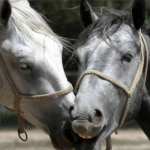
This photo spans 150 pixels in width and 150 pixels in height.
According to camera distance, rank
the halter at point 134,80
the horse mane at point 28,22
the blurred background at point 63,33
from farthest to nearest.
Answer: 1. the blurred background at point 63,33
2. the horse mane at point 28,22
3. the halter at point 134,80

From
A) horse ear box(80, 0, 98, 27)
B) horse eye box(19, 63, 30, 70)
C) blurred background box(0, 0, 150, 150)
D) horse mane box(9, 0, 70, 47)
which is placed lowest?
blurred background box(0, 0, 150, 150)

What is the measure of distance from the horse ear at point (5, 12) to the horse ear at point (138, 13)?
108 cm

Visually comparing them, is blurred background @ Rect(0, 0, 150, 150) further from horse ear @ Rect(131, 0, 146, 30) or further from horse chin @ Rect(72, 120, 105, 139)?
horse chin @ Rect(72, 120, 105, 139)

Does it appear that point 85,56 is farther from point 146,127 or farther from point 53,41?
point 146,127

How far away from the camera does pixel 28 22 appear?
3.28m

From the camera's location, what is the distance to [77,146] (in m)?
2.70

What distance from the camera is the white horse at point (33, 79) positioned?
306cm

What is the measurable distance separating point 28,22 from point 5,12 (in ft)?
0.95

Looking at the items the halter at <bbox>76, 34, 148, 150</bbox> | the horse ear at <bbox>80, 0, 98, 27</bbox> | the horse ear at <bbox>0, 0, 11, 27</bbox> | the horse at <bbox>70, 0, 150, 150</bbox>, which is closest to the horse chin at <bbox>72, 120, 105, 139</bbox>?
the horse at <bbox>70, 0, 150, 150</bbox>

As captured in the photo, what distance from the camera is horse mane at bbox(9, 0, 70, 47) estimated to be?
319cm

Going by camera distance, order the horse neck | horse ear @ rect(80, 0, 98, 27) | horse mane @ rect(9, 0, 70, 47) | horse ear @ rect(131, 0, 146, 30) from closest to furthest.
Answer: horse ear @ rect(131, 0, 146, 30) → the horse neck → horse ear @ rect(80, 0, 98, 27) → horse mane @ rect(9, 0, 70, 47)

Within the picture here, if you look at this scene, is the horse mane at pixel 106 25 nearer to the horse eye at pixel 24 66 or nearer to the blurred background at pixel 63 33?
the horse eye at pixel 24 66

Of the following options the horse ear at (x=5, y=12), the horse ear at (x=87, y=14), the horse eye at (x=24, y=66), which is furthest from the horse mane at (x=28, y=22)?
the horse ear at (x=87, y=14)

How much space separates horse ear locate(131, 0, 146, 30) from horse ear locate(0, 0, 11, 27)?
3.53 ft
